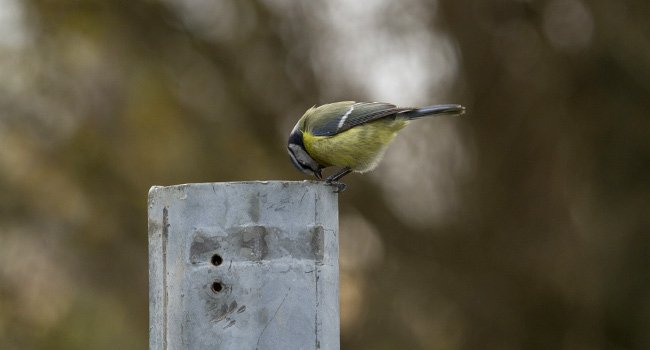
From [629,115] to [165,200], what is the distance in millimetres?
5854

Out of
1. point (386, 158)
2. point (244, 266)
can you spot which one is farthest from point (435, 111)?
point (386, 158)

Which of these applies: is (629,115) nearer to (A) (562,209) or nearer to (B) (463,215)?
(A) (562,209)

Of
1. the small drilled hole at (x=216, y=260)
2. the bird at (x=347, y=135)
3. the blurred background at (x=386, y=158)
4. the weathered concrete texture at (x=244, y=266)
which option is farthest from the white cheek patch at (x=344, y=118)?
the blurred background at (x=386, y=158)

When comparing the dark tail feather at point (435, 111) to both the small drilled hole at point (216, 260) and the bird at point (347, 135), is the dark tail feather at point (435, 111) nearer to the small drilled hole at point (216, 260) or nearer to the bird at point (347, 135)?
the bird at point (347, 135)

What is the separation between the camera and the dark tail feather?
5086mm

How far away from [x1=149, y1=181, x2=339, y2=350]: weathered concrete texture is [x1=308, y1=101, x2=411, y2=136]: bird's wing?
1.88m

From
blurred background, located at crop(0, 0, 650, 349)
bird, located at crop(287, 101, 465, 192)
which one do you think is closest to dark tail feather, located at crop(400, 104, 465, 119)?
bird, located at crop(287, 101, 465, 192)

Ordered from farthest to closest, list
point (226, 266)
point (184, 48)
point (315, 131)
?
point (184, 48) → point (315, 131) → point (226, 266)

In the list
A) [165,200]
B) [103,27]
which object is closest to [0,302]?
[103,27]

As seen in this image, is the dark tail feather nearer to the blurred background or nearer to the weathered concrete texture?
the weathered concrete texture

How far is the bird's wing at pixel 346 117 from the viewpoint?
5.33 meters

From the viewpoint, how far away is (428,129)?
8.65 m

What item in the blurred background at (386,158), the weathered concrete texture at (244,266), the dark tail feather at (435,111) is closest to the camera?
the weathered concrete texture at (244,266)

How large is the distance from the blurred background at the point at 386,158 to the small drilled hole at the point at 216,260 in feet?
16.2
